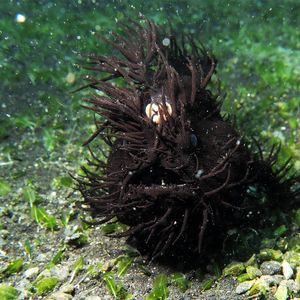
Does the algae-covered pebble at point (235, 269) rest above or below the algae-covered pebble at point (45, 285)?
below

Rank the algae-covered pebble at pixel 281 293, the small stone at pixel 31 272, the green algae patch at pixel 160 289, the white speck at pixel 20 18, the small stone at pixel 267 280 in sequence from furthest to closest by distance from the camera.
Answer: the white speck at pixel 20 18, the small stone at pixel 31 272, the green algae patch at pixel 160 289, the small stone at pixel 267 280, the algae-covered pebble at pixel 281 293

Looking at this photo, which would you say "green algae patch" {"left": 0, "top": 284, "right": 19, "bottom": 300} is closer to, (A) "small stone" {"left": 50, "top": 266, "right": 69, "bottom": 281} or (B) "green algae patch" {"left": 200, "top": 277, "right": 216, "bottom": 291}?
(A) "small stone" {"left": 50, "top": 266, "right": 69, "bottom": 281}

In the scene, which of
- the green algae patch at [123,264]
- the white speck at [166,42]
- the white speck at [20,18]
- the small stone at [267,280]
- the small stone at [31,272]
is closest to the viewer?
the small stone at [267,280]

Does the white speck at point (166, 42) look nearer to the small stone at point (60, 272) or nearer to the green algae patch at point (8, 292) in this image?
the small stone at point (60, 272)

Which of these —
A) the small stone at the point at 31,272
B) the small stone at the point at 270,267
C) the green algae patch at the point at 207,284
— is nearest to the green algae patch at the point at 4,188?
the small stone at the point at 31,272

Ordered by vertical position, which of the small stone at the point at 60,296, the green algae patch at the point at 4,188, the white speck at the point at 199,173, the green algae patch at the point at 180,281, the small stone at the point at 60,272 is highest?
the green algae patch at the point at 4,188

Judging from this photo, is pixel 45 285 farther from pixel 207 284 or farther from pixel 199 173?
pixel 199 173

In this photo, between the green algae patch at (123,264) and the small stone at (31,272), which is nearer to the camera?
the green algae patch at (123,264)

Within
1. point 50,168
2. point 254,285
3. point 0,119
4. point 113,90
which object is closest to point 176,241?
point 254,285
